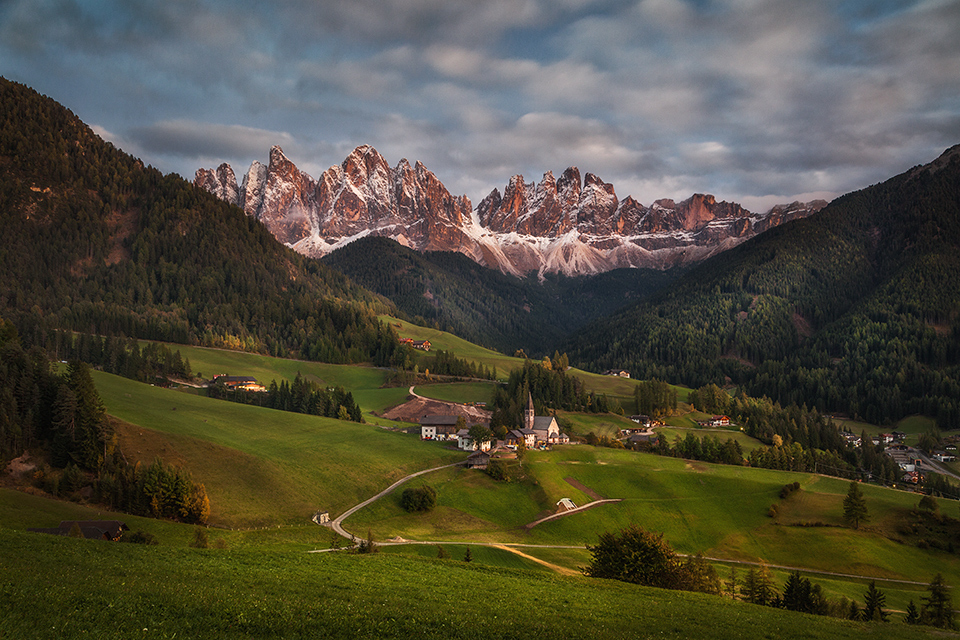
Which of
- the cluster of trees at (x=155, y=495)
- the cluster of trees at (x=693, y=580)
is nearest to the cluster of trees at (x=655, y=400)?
the cluster of trees at (x=693, y=580)

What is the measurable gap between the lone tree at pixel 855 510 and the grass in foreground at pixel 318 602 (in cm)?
6132

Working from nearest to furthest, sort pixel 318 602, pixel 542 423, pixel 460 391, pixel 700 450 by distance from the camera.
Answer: pixel 318 602 < pixel 700 450 < pixel 542 423 < pixel 460 391

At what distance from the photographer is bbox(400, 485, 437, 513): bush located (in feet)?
274

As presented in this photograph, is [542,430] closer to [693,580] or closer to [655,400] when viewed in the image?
[655,400]

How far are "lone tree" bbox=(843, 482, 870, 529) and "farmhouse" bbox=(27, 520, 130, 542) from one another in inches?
3933

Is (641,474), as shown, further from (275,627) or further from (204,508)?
(275,627)

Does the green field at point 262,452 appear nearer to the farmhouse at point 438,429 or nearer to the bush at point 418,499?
the farmhouse at point 438,429

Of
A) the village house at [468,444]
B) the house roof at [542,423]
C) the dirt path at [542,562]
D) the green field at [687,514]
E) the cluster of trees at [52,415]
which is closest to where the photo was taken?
the dirt path at [542,562]

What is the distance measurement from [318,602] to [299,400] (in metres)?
126

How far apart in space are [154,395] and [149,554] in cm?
8578

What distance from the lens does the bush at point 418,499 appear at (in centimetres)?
8356

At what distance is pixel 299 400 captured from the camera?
5709 inches

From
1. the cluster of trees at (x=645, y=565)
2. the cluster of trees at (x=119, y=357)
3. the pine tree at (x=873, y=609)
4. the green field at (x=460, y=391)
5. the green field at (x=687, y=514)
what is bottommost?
the green field at (x=687, y=514)

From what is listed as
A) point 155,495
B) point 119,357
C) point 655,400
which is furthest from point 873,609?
point 119,357
